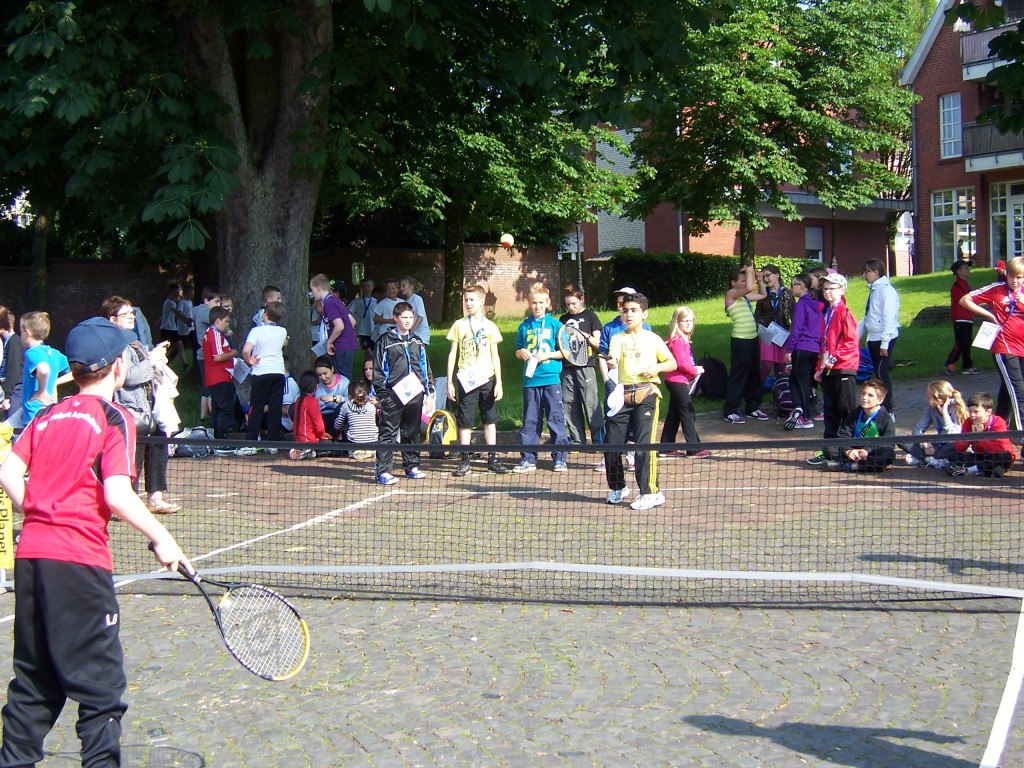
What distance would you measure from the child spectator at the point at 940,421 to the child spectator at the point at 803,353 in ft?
7.62

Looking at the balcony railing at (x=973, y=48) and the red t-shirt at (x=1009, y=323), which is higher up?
the balcony railing at (x=973, y=48)

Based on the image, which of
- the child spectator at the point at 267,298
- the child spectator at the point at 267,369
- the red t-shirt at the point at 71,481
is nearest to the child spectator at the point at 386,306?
the child spectator at the point at 267,298

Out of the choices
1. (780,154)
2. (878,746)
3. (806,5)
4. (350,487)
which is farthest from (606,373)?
(806,5)

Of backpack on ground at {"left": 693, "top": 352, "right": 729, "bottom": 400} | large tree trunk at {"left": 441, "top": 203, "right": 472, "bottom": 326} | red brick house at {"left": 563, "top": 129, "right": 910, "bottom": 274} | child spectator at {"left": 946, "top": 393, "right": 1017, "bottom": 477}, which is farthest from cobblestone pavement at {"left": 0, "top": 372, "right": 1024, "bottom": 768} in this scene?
red brick house at {"left": 563, "top": 129, "right": 910, "bottom": 274}

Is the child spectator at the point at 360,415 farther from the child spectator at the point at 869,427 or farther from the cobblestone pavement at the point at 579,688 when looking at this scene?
the cobblestone pavement at the point at 579,688

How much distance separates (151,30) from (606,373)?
7.90m

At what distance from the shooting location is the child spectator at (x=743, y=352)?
46.9 ft

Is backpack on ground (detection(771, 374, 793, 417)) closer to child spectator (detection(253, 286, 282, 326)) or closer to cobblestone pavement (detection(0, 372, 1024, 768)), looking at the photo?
child spectator (detection(253, 286, 282, 326))

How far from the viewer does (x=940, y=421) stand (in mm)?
11844

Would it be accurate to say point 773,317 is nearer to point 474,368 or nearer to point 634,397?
point 474,368

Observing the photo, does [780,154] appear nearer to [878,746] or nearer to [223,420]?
[223,420]

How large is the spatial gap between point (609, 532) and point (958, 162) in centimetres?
3820

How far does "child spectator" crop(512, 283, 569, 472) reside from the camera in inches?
495

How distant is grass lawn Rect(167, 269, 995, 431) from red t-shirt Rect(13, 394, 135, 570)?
10.5 m
